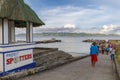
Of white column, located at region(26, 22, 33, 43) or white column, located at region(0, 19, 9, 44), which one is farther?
white column, located at region(26, 22, 33, 43)

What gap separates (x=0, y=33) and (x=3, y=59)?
4.67 ft

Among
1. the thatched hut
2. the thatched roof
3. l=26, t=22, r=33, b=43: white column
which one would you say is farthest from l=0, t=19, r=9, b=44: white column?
l=26, t=22, r=33, b=43: white column

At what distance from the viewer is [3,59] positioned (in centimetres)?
1343

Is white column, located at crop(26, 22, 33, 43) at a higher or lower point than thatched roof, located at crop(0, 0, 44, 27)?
lower

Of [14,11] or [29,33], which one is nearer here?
[14,11]

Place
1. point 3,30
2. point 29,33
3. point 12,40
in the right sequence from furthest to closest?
point 29,33 → point 12,40 → point 3,30

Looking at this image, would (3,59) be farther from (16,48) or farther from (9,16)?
(9,16)

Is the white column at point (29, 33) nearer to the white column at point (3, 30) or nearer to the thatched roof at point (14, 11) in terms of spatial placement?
the thatched roof at point (14, 11)

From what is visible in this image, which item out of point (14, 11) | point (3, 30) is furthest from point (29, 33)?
point (3, 30)

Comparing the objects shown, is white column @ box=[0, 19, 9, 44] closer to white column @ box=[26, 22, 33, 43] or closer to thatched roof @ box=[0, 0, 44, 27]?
thatched roof @ box=[0, 0, 44, 27]

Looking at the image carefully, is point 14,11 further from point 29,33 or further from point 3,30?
point 29,33

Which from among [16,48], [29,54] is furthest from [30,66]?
[16,48]

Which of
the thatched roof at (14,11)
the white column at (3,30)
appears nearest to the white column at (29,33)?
the thatched roof at (14,11)

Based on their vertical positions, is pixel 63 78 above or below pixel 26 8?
below
